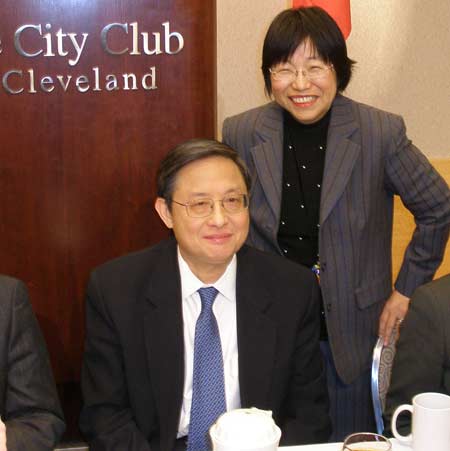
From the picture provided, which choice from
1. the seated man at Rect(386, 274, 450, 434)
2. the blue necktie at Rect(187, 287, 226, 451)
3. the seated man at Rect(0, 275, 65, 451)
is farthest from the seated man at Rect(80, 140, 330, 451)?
the seated man at Rect(386, 274, 450, 434)

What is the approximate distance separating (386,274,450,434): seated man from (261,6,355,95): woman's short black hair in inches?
34.4

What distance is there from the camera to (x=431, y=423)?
150 cm

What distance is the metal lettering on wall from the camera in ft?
9.24

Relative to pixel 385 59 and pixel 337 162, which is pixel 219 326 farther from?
pixel 385 59

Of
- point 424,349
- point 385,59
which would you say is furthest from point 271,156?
point 385,59

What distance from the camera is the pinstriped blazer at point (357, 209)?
2488 mm

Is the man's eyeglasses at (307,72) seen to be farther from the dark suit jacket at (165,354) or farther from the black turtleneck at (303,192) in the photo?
the dark suit jacket at (165,354)

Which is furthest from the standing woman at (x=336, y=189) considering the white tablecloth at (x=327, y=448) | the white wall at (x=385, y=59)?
the white wall at (x=385, y=59)

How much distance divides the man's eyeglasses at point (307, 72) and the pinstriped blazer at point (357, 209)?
5.9 inches

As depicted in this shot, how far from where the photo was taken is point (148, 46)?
113 inches

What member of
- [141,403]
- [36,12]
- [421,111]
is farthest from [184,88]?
[421,111]

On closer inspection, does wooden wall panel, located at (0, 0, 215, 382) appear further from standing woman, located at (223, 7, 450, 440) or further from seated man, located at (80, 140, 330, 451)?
seated man, located at (80, 140, 330, 451)

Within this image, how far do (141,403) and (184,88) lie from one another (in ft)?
4.33

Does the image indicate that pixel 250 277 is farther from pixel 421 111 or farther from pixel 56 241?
pixel 421 111
